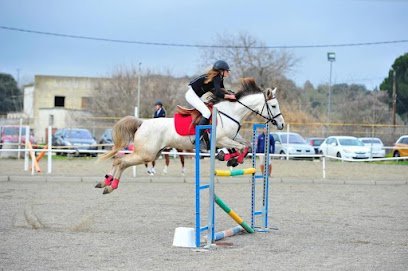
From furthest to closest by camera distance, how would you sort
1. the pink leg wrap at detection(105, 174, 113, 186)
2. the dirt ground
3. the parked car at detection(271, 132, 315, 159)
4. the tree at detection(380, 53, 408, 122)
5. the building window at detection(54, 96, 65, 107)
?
the building window at detection(54, 96, 65, 107)
the tree at detection(380, 53, 408, 122)
the parked car at detection(271, 132, 315, 159)
the pink leg wrap at detection(105, 174, 113, 186)
the dirt ground

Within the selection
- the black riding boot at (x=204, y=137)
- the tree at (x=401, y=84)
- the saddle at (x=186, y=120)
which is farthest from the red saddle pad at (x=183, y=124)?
the tree at (x=401, y=84)

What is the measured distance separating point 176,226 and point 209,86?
249 centimetres

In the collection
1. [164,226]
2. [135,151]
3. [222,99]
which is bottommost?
[164,226]

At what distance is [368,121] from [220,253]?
42.5 m

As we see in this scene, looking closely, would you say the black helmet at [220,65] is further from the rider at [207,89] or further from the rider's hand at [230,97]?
the rider's hand at [230,97]

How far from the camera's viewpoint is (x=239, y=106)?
11.0m

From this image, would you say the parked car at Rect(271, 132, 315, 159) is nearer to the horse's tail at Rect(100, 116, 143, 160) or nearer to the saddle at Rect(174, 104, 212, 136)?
the horse's tail at Rect(100, 116, 143, 160)

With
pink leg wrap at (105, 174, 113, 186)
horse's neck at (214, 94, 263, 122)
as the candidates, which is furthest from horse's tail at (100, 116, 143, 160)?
horse's neck at (214, 94, 263, 122)

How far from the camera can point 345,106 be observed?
53.7 metres

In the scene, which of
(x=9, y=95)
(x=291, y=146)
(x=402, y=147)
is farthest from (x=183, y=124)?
(x=9, y=95)

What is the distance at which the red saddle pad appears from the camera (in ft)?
35.2

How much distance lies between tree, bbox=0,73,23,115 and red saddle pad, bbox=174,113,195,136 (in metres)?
66.1

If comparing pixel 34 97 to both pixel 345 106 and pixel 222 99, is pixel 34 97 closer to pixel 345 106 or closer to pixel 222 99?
pixel 345 106

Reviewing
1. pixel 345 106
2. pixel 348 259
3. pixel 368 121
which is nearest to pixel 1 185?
pixel 348 259
